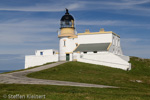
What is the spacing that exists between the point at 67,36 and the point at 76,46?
359cm

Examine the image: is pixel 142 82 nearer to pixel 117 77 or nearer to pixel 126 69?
pixel 117 77

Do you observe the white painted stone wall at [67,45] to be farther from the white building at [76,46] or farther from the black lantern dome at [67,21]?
the black lantern dome at [67,21]

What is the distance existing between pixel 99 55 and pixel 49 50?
15.1 meters

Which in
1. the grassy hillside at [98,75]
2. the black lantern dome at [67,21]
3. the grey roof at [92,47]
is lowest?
the grassy hillside at [98,75]

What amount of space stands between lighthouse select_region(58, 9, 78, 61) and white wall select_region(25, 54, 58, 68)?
92.9 inches

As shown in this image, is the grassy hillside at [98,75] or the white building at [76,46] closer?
the grassy hillside at [98,75]

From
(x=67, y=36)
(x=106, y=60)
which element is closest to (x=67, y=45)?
(x=67, y=36)

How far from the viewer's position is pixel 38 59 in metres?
57.8

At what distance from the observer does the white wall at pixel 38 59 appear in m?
56.5

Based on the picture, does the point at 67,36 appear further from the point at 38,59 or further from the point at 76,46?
the point at 38,59

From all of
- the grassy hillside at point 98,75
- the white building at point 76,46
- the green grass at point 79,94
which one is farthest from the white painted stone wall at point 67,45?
the green grass at point 79,94

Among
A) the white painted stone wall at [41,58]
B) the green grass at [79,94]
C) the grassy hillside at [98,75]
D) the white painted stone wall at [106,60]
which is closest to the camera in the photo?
the green grass at [79,94]

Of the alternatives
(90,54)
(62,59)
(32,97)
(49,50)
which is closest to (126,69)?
(90,54)

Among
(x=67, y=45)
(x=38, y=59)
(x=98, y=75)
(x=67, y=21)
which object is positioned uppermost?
(x=67, y=21)
